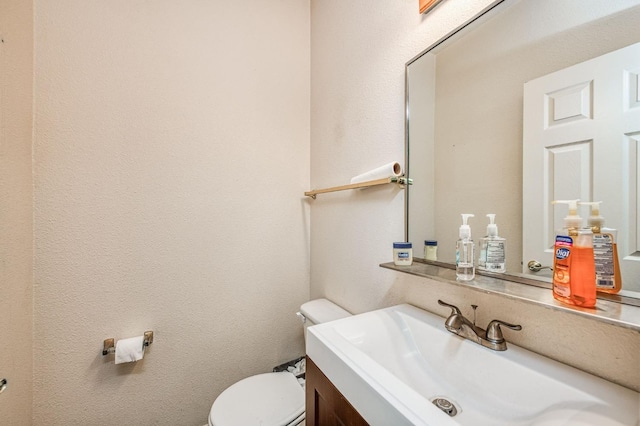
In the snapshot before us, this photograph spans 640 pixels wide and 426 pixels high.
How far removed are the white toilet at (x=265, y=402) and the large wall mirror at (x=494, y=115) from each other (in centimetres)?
76

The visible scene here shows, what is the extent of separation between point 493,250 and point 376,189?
0.51 metres

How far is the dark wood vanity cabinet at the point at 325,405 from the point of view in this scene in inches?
21.8

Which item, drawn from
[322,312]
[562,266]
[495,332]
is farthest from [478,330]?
[322,312]

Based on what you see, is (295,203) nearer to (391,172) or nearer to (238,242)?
(238,242)

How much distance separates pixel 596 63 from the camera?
0.56 m

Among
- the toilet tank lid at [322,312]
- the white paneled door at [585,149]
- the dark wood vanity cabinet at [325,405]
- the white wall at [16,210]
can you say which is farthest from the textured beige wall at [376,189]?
the white wall at [16,210]

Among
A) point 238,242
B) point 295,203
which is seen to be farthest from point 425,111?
point 238,242

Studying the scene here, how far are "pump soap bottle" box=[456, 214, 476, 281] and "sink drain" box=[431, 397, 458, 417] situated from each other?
31 centimetres

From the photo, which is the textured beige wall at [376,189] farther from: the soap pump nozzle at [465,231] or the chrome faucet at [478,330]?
the soap pump nozzle at [465,231]

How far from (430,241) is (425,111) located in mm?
498

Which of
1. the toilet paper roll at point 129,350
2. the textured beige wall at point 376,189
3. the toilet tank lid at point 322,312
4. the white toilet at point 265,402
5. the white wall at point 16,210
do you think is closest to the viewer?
the textured beige wall at point 376,189

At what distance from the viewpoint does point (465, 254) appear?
769 mm

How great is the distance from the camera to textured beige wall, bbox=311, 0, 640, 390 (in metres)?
0.55

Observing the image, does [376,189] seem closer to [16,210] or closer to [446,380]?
[446,380]
